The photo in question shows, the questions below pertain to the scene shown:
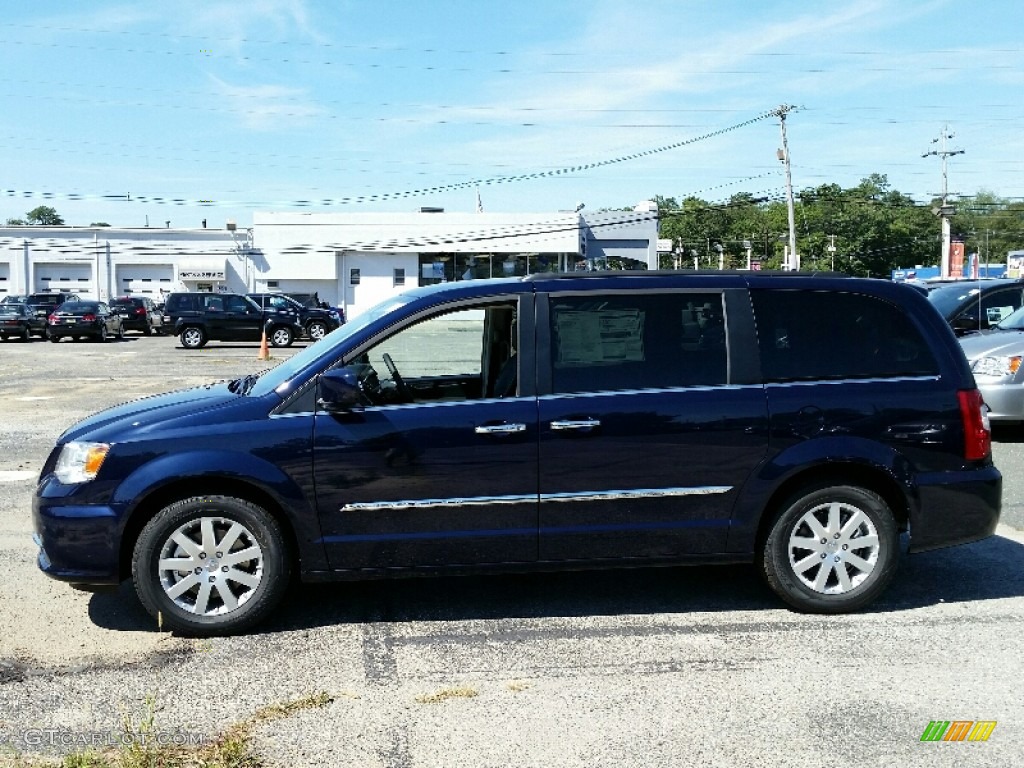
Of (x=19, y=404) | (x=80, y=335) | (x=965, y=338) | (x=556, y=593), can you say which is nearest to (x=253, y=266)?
(x=80, y=335)

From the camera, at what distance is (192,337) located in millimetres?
31359

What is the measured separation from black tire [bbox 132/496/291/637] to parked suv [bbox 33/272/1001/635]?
0.01 meters

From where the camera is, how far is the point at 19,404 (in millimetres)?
14656

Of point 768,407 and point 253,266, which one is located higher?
point 253,266

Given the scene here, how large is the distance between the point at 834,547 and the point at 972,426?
100 centimetres

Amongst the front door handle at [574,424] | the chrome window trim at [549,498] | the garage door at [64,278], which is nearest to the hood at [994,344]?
the chrome window trim at [549,498]

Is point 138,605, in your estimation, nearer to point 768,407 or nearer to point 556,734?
point 556,734

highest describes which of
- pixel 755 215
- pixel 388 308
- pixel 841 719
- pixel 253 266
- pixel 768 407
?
pixel 755 215

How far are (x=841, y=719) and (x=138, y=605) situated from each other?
3693 millimetres

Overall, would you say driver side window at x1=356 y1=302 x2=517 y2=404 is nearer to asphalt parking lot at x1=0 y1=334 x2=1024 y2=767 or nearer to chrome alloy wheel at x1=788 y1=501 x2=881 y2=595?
asphalt parking lot at x1=0 y1=334 x2=1024 y2=767

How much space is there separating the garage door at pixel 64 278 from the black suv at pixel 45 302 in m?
18.7

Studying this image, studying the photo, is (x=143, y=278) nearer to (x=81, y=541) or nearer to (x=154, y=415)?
(x=154, y=415)

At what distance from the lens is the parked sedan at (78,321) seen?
33844 mm

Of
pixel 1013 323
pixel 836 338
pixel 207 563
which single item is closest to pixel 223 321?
pixel 1013 323
